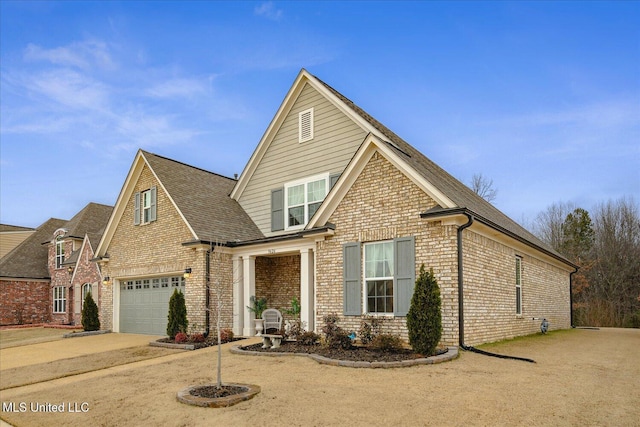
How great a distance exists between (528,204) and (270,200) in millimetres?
33087

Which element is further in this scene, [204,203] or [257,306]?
[204,203]

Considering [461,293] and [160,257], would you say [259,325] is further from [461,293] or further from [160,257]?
[461,293]

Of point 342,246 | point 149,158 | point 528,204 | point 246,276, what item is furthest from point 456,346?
point 528,204

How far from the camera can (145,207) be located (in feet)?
63.5

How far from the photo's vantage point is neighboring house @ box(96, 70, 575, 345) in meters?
11.6

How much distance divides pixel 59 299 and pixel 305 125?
67.3 ft

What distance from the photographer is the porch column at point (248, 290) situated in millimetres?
16500

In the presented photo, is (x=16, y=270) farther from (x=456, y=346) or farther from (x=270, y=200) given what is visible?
(x=456, y=346)

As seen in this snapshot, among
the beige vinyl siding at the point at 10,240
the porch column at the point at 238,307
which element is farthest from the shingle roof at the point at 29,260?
the porch column at the point at 238,307

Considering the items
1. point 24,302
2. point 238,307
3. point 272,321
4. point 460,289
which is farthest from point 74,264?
point 460,289

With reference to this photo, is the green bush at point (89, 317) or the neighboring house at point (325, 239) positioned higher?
the neighboring house at point (325, 239)

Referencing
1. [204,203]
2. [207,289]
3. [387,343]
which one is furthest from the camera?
[204,203]
